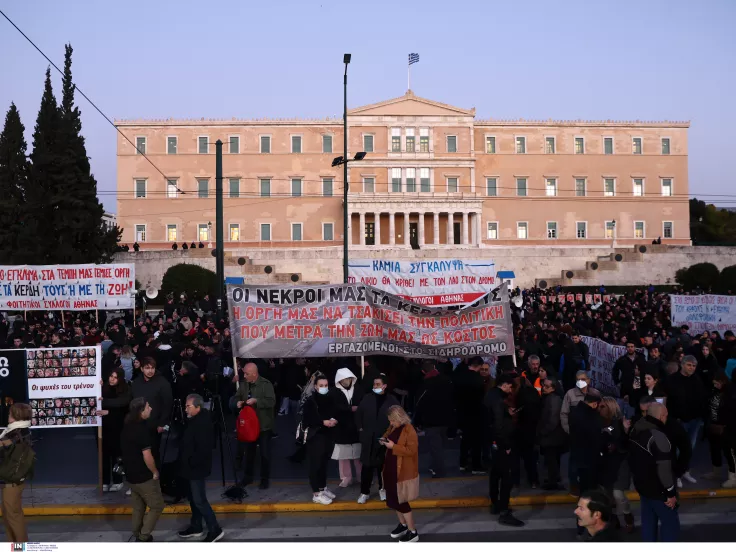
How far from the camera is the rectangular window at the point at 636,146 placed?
61750 mm

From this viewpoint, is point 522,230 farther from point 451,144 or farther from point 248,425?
point 248,425

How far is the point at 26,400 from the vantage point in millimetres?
8750

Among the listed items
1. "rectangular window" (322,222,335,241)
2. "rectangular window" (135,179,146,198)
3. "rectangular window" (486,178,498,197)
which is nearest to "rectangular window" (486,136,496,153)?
"rectangular window" (486,178,498,197)

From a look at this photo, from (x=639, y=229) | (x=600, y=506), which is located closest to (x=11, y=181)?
(x=600, y=506)

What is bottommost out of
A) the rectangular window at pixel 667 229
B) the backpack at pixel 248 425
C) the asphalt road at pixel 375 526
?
the asphalt road at pixel 375 526

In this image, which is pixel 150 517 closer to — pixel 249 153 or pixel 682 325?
pixel 682 325

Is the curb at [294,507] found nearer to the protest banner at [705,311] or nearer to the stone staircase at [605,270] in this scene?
the protest banner at [705,311]

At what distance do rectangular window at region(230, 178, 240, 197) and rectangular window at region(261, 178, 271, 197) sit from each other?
Result: 190 centimetres

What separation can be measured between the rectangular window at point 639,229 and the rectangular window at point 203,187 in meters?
35.0

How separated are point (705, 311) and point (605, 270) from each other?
31863mm

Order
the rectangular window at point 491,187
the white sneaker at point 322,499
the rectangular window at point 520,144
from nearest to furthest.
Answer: the white sneaker at point 322,499 → the rectangular window at point 491,187 → the rectangular window at point 520,144

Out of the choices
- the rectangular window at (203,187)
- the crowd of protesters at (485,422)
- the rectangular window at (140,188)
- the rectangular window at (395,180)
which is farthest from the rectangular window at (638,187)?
the crowd of protesters at (485,422)

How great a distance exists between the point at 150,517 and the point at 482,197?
53976mm

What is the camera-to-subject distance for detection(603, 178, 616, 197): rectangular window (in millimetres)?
61500
